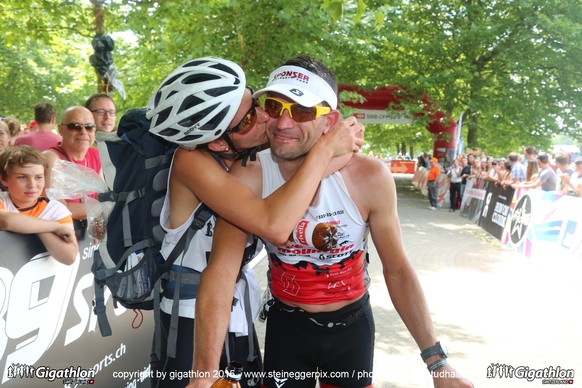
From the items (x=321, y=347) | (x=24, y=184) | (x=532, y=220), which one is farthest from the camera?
(x=532, y=220)

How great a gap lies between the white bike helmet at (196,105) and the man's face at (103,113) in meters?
3.82

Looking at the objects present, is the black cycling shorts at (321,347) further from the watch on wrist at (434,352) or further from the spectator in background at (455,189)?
the spectator in background at (455,189)

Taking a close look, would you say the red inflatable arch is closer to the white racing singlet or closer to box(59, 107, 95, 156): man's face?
box(59, 107, 95, 156): man's face

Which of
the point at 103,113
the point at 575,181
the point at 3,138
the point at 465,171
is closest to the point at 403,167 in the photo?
the point at 465,171

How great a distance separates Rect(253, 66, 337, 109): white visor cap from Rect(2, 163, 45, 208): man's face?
7.08ft

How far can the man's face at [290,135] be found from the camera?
2.57 m

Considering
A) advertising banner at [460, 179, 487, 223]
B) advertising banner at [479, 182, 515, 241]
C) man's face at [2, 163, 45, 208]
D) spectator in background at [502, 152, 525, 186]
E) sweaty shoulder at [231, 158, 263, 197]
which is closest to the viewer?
sweaty shoulder at [231, 158, 263, 197]

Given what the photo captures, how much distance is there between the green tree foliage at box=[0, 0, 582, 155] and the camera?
42.9 feet

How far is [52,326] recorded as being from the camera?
359cm

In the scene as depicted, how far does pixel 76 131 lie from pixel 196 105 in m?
3.36

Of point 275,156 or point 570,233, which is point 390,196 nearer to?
point 275,156

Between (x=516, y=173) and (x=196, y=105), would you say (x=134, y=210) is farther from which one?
A: (x=516, y=173)

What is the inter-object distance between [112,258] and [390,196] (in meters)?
1.37

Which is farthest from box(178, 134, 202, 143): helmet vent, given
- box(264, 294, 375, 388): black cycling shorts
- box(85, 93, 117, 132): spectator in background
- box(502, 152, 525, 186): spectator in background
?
box(502, 152, 525, 186): spectator in background
